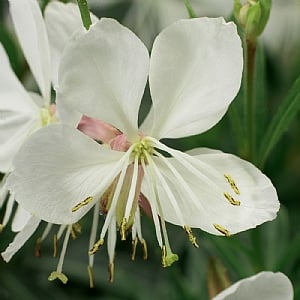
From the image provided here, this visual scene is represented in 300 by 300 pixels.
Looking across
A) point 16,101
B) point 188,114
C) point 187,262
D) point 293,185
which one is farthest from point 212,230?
point 293,185

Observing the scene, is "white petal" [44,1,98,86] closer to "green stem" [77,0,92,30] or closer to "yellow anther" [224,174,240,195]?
"green stem" [77,0,92,30]

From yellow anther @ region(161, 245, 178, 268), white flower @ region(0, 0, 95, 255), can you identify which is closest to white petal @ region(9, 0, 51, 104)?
white flower @ region(0, 0, 95, 255)

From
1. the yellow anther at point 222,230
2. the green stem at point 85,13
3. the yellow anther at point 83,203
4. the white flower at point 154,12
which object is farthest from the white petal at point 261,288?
the white flower at point 154,12

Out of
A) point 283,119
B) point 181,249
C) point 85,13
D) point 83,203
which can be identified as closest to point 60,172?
point 83,203

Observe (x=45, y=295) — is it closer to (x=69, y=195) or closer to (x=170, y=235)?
(x=170, y=235)

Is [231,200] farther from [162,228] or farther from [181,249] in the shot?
[181,249]
